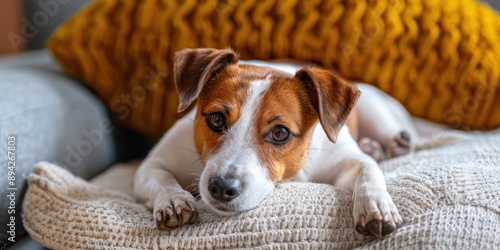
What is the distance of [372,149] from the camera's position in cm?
201

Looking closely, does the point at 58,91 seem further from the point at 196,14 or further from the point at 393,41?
the point at 393,41

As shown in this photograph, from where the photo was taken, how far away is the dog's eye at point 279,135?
1.46 meters

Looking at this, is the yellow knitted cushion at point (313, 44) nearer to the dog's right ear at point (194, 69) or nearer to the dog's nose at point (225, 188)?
the dog's right ear at point (194, 69)

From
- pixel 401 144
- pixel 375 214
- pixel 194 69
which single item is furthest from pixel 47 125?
pixel 401 144

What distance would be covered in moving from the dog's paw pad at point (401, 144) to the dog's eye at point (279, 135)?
2.33 ft

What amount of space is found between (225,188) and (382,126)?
101 centimetres

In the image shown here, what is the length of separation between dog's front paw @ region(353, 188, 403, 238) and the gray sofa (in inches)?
37.5

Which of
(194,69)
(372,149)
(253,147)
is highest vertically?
(194,69)

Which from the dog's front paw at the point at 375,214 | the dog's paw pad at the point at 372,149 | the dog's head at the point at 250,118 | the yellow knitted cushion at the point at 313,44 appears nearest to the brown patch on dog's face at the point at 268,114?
the dog's head at the point at 250,118

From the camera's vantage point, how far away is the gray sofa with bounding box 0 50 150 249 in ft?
5.24

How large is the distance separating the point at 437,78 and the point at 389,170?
0.63 metres

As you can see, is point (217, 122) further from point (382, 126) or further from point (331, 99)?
point (382, 126)

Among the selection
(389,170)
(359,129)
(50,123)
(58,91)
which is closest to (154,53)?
(58,91)

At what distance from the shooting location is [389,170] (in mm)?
1743
